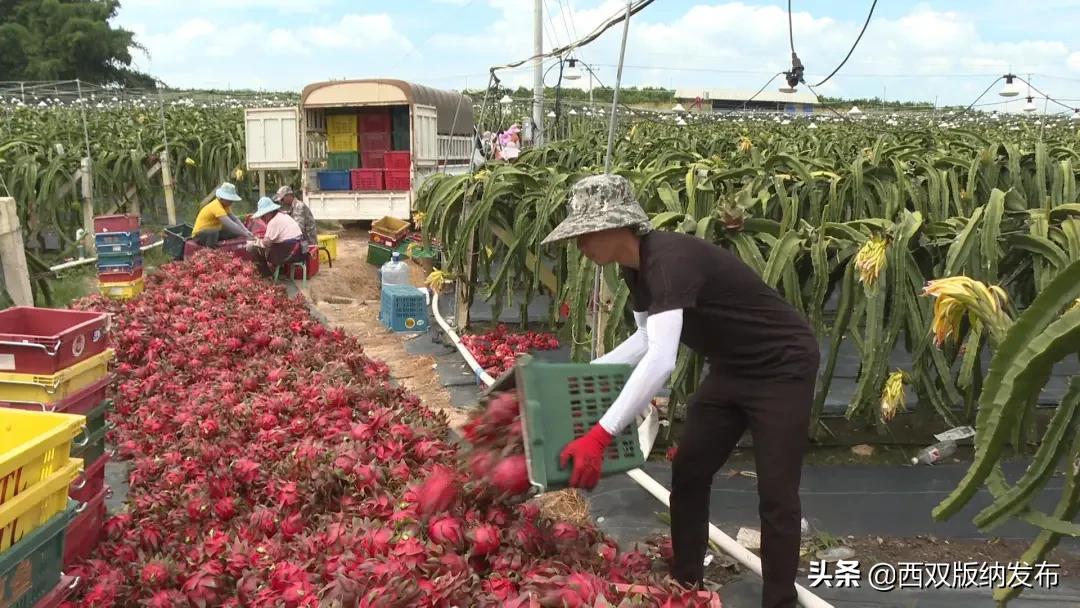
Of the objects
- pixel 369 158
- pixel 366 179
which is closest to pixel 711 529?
pixel 366 179

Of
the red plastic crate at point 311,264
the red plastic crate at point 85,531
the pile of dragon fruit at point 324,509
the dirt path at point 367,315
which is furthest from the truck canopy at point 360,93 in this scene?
the red plastic crate at point 85,531

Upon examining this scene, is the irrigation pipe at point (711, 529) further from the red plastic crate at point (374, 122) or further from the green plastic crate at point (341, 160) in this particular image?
the red plastic crate at point (374, 122)

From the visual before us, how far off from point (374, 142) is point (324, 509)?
A: 41.6 ft

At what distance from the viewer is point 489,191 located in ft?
19.2

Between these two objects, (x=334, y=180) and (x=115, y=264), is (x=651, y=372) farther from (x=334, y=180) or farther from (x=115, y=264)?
(x=334, y=180)

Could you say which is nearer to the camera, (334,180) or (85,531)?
(85,531)

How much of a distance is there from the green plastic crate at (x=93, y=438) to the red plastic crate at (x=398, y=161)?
33.9 feet

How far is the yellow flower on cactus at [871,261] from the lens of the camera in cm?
361

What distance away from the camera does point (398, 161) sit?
1334cm

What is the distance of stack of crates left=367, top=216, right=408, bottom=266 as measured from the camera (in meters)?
10.9

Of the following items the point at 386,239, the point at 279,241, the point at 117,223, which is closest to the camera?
the point at 117,223

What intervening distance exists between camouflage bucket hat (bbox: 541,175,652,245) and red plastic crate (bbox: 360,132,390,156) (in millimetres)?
12824

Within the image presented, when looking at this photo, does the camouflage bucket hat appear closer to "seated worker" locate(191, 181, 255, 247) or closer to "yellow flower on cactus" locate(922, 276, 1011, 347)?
"yellow flower on cactus" locate(922, 276, 1011, 347)

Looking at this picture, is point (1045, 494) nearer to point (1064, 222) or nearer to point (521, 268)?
point (1064, 222)
